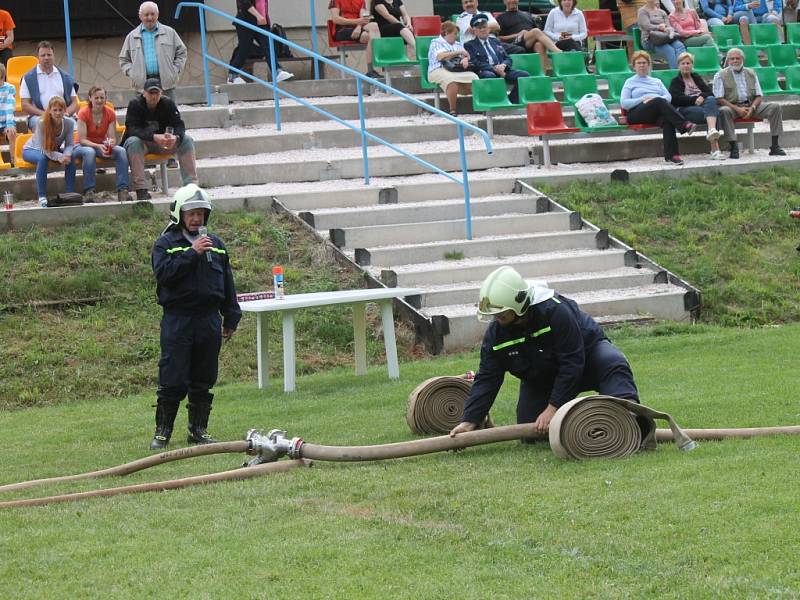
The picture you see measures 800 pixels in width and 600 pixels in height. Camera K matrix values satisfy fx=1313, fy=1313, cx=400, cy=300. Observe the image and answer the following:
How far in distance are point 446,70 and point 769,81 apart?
6026 millimetres

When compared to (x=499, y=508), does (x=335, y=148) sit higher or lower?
higher

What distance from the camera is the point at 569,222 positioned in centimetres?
1739

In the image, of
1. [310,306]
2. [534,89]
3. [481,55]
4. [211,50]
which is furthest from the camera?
[211,50]

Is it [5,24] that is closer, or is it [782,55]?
[5,24]

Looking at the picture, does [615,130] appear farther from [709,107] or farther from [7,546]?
[7,546]

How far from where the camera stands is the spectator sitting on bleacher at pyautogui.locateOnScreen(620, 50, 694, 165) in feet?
65.3

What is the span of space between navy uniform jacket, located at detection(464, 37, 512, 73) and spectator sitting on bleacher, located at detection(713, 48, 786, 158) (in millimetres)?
3562

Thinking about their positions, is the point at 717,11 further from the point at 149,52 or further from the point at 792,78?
the point at 149,52

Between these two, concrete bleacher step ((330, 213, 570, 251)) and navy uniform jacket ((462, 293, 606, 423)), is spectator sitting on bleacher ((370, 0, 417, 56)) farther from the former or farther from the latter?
navy uniform jacket ((462, 293, 606, 423))

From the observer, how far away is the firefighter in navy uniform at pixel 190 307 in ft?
31.4

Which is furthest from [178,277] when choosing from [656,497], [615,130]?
[615,130]

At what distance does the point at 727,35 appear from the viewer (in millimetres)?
25875

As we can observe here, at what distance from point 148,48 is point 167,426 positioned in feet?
35.5

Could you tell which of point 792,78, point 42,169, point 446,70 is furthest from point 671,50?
point 42,169
